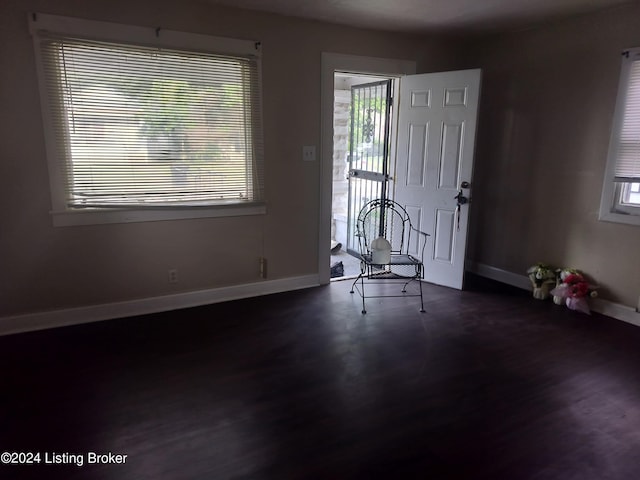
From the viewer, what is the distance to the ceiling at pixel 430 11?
10.6 ft

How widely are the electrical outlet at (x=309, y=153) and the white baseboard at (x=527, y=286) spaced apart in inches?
86.2

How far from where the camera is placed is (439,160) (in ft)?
13.7

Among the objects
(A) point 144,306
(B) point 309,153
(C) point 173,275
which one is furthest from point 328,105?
(A) point 144,306

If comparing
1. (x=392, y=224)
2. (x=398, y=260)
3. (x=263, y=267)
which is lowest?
(x=263, y=267)

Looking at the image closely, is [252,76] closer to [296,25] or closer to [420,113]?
[296,25]

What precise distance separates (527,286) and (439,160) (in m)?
1.51

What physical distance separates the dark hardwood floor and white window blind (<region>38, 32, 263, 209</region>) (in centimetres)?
103

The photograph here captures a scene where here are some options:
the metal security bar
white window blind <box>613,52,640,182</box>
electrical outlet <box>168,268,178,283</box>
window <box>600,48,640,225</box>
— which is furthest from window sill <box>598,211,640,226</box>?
electrical outlet <box>168,268,178,283</box>

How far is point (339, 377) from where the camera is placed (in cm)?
263

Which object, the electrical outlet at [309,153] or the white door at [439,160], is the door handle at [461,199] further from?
the electrical outlet at [309,153]

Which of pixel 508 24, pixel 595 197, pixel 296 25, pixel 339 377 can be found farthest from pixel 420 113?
pixel 339 377

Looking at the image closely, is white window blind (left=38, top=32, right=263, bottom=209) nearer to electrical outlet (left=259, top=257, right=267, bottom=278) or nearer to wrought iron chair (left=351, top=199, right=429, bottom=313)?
electrical outlet (left=259, top=257, right=267, bottom=278)

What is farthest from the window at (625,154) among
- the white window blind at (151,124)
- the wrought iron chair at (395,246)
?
the white window blind at (151,124)

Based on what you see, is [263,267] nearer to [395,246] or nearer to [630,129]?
[395,246]
